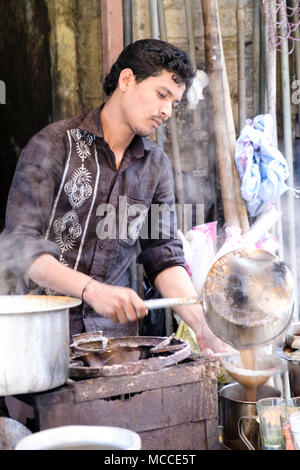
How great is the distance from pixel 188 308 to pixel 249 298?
80 cm

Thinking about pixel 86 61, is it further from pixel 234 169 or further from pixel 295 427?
pixel 295 427

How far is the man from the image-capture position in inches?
99.6

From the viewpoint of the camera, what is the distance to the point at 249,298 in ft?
6.34

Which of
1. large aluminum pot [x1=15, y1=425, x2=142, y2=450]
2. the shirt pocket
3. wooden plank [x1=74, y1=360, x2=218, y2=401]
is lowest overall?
large aluminum pot [x1=15, y1=425, x2=142, y2=450]

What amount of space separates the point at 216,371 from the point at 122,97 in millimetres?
1434

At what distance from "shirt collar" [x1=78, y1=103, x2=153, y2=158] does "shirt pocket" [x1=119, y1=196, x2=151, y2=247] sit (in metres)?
0.23

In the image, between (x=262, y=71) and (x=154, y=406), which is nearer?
(x=154, y=406)

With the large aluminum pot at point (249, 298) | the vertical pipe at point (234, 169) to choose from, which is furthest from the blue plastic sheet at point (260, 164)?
the large aluminum pot at point (249, 298)

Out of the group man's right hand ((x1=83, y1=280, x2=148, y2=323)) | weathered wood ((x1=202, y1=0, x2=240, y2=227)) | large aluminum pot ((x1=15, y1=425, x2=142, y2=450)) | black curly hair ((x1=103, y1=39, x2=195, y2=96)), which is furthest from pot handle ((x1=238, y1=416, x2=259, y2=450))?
weathered wood ((x1=202, y1=0, x2=240, y2=227))

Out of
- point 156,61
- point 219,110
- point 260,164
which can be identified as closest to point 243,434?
point 156,61

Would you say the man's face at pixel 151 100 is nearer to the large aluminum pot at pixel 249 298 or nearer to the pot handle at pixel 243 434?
the large aluminum pot at pixel 249 298

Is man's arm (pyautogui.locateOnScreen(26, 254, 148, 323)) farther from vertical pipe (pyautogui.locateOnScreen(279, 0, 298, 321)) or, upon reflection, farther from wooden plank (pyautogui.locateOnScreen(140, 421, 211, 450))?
vertical pipe (pyautogui.locateOnScreen(279, 0, 298, 321))

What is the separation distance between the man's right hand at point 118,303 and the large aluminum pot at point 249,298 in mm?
230

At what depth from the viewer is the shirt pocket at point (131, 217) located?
2791mm
